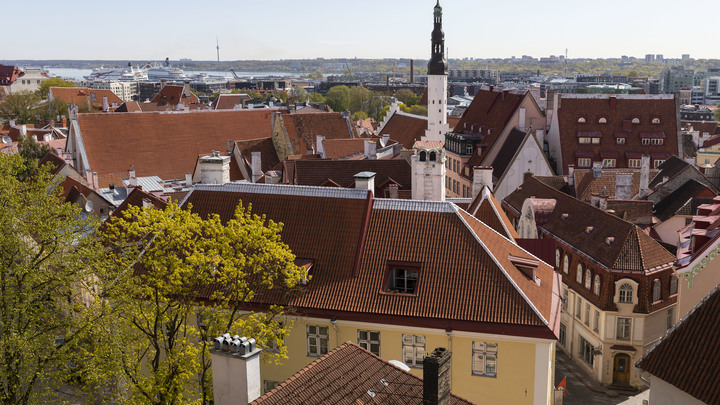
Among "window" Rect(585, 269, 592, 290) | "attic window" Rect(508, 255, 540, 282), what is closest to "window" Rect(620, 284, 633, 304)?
"window" Rect(585, 269, 592, 290)

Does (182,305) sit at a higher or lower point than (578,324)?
higher

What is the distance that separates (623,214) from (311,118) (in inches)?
1645

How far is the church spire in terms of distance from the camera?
91188 mm

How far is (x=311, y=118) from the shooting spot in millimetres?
80812

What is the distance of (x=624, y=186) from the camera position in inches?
2064

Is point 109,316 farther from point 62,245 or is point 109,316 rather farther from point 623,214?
point 623,214

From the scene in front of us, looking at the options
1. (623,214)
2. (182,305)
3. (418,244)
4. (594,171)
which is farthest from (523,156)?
(182,305)

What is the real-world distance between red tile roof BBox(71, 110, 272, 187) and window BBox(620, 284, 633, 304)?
46.6 meters

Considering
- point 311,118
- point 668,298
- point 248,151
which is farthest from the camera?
point 311,118

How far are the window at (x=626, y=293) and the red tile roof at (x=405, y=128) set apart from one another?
49.5 meters

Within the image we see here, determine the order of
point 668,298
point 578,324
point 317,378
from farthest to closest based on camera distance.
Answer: point 578,324
point 668,298
point 317,378

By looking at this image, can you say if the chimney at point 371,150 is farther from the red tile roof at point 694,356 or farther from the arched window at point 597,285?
the red tile roof at point 694,356

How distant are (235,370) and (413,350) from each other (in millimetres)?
10927

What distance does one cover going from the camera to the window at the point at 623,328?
41094 mm
